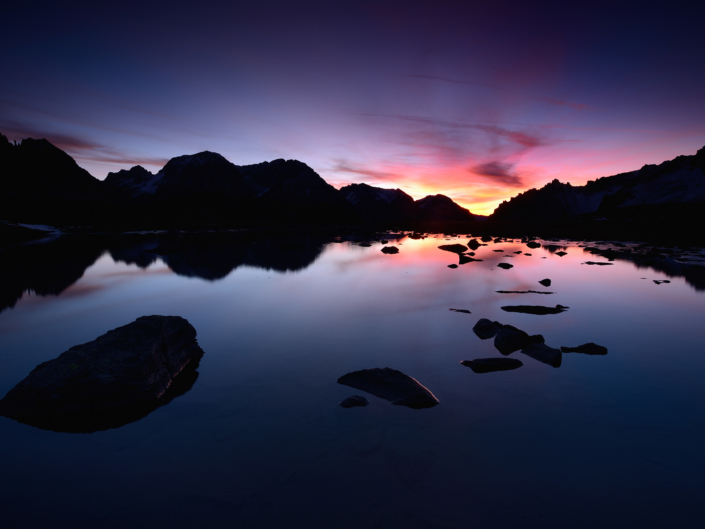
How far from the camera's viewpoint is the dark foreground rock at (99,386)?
5.71 meters

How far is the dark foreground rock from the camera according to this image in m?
5.71

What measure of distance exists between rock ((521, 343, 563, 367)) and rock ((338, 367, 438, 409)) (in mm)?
3967

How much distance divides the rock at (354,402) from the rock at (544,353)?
534 centimetres

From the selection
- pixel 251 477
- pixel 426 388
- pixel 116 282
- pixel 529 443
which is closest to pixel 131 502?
pixel 251 477

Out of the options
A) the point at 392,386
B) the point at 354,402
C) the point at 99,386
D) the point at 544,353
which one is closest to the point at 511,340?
the point at 544,353

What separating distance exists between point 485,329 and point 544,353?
2108 millimetres

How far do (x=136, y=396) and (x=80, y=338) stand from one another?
6319mm

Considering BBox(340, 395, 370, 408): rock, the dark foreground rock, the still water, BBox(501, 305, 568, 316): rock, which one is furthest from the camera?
BBox(501, 305, 568, 316): rock

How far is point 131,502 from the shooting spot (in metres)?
4.17

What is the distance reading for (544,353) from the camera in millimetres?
8617

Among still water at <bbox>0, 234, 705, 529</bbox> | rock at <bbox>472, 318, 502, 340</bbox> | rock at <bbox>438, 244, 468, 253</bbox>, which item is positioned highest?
rock at <bbox>438, 244, 468, 253</bbox>

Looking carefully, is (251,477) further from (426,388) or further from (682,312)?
(682,312)

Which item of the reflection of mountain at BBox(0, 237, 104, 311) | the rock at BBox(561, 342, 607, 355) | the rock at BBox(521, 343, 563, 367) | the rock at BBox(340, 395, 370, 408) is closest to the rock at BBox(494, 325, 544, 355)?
the rock at BBox(521, 343, 563, 367)

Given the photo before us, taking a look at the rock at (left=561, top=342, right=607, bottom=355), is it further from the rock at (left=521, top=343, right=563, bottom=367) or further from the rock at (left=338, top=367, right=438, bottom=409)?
the rock at (left=338, top=367, right=438, bottom=409)
